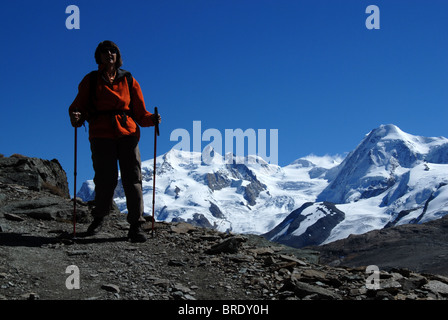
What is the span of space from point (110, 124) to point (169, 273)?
3550 millimetres

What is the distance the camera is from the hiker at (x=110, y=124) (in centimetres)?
1056

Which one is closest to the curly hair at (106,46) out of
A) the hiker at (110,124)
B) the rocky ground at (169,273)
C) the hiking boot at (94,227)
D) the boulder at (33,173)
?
the hiker at (110,124)

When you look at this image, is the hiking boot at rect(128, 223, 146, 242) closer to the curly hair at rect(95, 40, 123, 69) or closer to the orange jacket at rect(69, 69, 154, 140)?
the orange jacket at rect(69, 69, 154, 140)

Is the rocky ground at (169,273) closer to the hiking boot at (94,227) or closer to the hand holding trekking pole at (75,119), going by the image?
the hiking boot at (94,227)

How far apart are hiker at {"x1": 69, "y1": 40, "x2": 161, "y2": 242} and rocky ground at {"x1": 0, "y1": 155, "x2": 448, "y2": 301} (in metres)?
1.02

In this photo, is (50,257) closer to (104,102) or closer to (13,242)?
(13,242)

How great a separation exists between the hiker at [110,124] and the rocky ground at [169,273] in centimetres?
102

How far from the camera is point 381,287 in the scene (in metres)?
8.37

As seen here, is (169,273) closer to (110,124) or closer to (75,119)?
(110,124)

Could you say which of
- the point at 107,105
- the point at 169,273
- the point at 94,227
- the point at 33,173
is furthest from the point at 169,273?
the point at 33,173

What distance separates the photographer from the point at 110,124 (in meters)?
10.6

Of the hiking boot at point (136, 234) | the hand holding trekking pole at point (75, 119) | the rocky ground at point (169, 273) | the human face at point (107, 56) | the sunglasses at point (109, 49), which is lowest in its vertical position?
the rocky ground at point (169, 273)

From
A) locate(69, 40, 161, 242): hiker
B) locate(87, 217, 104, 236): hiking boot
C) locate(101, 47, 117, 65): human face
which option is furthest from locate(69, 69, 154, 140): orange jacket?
locate(87, 217, 104, 236): hiking boot
